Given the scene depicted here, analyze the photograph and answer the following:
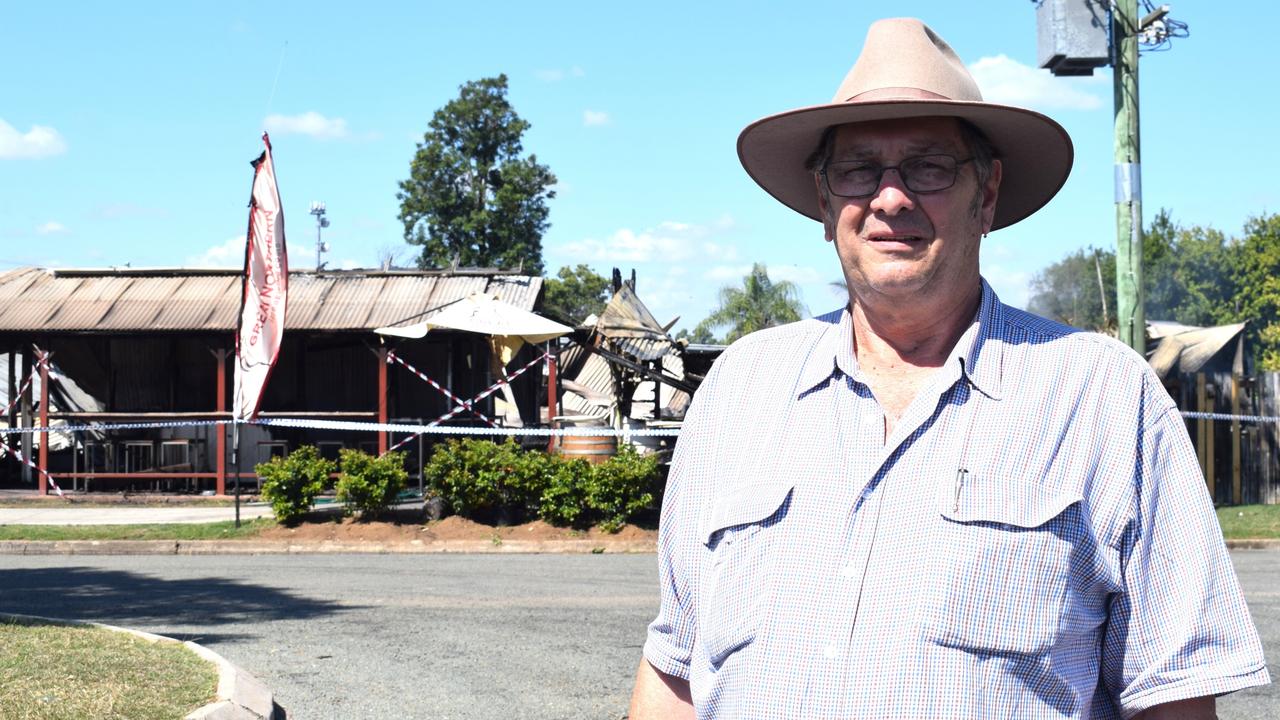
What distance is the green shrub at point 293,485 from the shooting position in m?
14.9

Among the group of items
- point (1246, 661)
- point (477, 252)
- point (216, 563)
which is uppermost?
point (477, 252)

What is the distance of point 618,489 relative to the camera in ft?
47.8

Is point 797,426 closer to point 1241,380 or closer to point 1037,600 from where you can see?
point 1037,600

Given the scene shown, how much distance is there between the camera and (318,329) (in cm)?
1994

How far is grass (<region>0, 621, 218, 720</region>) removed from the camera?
5.72 metres

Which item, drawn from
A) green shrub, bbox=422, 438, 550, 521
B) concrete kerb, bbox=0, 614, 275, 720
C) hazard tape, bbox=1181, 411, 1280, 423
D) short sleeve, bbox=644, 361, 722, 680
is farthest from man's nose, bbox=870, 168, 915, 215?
hazard tape, bbox=1181, 411, 1280, 423

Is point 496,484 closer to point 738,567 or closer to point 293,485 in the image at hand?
point 293,485

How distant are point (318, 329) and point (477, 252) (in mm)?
29607

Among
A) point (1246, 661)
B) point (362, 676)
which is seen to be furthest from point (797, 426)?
point (362, 676)

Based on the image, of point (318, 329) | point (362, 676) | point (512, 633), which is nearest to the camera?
point (362, 676)

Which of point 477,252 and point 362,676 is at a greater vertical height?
point 477,252

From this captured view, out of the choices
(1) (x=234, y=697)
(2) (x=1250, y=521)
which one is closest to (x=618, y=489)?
(2) (x=1250, y=521)

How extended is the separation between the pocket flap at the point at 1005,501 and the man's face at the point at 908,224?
426 mm

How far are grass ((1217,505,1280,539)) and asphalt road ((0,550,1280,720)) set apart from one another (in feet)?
2.86
